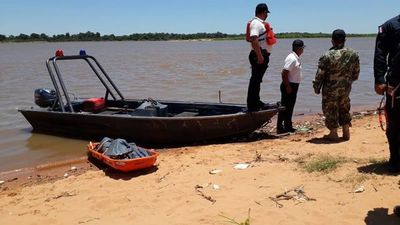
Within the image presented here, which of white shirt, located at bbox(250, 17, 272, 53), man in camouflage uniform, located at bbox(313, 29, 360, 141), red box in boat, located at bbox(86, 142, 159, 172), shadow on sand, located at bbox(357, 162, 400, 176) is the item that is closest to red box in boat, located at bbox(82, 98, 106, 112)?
red box in boat, located at bbox(86, 142, 159, 172)

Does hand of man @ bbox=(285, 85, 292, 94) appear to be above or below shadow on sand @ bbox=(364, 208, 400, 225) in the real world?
above

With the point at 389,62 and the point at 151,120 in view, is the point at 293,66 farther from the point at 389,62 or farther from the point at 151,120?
the point at 389,62

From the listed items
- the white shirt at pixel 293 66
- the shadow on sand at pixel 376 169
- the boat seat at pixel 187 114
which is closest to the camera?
the shadow on sand at pixel 376 169

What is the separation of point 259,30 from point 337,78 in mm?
1349

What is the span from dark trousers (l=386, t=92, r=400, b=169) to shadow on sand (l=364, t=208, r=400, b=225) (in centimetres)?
94

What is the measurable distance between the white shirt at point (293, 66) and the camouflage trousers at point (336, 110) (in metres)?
0.84

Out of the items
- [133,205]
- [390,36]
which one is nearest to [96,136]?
[133,205]

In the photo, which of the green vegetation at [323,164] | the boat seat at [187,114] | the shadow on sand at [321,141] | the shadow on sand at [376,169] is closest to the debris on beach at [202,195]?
the green vegetation at [323,164]

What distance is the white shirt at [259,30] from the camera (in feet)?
22.0

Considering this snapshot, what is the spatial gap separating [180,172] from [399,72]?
2.94 meters

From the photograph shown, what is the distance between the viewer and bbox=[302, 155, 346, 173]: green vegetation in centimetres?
521

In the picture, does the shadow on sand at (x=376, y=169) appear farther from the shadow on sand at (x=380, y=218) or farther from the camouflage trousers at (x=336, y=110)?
the camouflage trousers at (x=336, y=110)

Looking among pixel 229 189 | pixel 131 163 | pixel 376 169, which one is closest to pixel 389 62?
pixel 376 169

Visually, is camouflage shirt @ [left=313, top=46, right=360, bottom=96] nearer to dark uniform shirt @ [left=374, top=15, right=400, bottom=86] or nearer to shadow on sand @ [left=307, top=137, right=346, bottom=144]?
shadow on sand @ [left=307, top=137, right=346, bottom=144]
